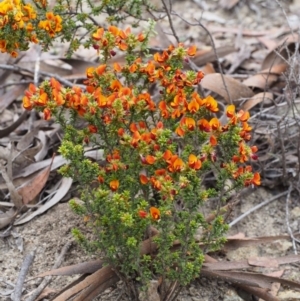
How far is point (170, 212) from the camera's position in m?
2.23

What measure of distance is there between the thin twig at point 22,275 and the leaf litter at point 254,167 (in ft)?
0.28

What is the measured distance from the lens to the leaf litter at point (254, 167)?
278 centimetres

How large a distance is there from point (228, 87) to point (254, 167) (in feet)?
1.53

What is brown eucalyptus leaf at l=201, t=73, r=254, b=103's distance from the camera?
11.8ft

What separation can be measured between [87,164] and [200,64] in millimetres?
2084

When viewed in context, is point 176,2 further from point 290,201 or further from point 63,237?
point 63,237

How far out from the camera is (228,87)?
3.67 meters

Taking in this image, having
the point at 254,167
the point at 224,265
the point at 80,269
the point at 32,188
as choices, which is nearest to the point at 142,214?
the point at 80,269

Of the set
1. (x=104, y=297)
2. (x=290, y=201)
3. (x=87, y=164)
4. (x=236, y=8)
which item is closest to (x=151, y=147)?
(x=87, y=164)

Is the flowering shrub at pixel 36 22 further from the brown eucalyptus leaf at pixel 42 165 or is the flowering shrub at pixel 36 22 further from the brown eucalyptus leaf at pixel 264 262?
the brown eucalyptus leaf at pixel 264 262

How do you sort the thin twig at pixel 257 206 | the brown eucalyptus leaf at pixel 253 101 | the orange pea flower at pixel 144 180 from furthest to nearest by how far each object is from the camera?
1. the brown eucalyptus leaf at pixel 253 101
2. the thin twig at pixel 257 206
3. the orange pea flower at pixel 144 180

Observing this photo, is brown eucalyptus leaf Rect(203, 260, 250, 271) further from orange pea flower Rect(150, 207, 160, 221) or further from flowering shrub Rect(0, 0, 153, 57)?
flowering shrub Rect(0, 0, 153, 57)

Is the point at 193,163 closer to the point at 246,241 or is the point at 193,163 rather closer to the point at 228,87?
the point at 246,241

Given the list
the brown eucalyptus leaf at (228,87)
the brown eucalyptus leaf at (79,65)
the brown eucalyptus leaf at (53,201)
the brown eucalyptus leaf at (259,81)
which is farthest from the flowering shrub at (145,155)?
the brown eucalyptus leaf at (79,65)
